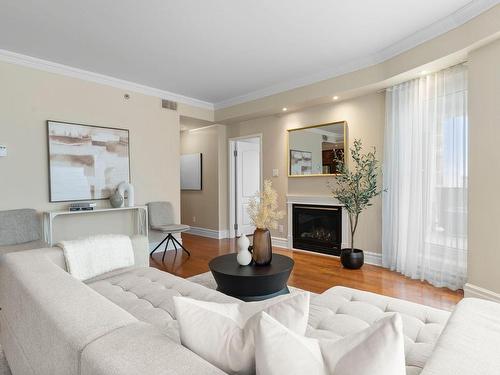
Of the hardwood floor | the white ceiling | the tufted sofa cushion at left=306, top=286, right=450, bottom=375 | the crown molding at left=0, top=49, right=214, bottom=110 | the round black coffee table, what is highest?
the white ceiling

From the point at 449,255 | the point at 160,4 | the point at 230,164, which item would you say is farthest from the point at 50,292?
the point at 230,164

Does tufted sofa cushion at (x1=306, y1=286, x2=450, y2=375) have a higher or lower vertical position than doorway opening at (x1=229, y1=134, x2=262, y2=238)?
lower

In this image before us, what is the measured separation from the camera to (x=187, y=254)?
15.9 ft

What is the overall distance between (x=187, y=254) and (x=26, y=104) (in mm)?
2953

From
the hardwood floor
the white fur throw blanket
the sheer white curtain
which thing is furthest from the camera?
the sheer white curtain

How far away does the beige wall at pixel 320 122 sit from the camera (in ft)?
13.9

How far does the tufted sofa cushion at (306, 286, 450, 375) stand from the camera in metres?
1.31

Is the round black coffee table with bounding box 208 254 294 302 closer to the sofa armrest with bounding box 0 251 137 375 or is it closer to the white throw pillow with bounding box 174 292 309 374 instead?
the sofa armrest with bounding box 0 251 137 375

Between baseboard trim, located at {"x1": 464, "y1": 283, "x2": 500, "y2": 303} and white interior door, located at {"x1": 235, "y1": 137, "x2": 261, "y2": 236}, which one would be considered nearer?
baseboard trim, located at {"x1": 464, "y1": 283, "x2": 500, "y2": 303}

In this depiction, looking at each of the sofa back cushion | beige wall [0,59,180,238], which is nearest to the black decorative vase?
beige wall [0,59,180,238]

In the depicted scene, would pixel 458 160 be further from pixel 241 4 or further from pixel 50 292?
pixel 50 292

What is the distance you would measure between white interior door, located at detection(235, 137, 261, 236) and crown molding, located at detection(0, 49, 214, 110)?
58.8 inches

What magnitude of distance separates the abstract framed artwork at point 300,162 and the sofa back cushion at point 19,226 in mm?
3749

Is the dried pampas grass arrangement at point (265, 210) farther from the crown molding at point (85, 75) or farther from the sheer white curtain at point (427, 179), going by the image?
the crown molding at point (85, 75)
